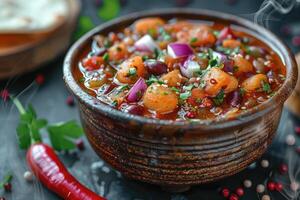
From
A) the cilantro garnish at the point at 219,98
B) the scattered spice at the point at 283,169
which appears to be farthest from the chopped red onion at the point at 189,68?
the scattered spice at the point at 283,169

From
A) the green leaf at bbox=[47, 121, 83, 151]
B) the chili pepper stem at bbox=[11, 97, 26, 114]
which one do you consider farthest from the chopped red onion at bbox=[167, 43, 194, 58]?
the chili pepper stem at bbox=[11, 97, 26, 114]

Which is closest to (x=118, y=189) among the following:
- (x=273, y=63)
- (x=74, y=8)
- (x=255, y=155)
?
(x=255, y=155)

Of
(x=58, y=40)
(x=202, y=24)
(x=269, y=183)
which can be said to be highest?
(x=202, y=24)

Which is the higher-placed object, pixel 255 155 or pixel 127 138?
pixel 127 138

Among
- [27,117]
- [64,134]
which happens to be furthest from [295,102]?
[27,117]

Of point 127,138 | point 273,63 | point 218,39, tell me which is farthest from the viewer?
point 218,39

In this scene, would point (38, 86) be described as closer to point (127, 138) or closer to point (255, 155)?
point (127, 138)
